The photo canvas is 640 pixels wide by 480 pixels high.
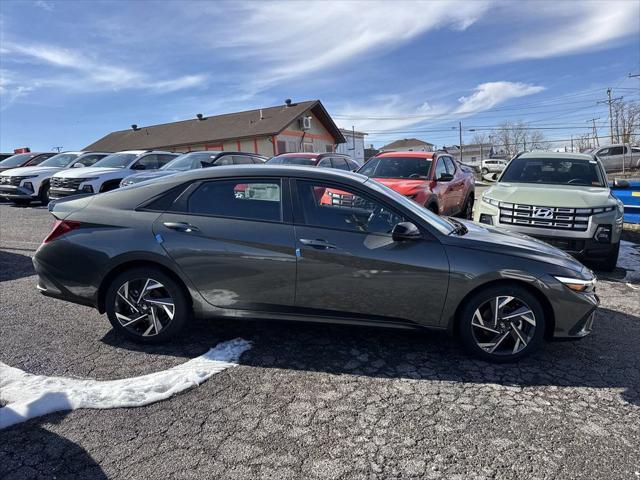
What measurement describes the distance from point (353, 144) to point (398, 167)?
117 feet

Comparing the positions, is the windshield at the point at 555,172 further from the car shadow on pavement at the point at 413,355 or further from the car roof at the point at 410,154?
the car shadow on pavement at the point at 413,355

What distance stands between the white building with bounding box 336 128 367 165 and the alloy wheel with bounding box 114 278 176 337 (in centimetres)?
3814

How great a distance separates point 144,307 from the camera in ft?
11.9

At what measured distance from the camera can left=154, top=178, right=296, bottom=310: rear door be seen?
11.4ft

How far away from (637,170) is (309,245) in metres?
34.2

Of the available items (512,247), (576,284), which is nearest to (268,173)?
(512,247)

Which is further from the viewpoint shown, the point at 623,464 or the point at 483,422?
the point at 483,422

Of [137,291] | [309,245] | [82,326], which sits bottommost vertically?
[82,326]

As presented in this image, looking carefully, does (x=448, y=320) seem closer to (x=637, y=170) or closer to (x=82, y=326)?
(x=82, y=326)

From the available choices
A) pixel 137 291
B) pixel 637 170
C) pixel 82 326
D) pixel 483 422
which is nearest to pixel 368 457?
pixel 483 422

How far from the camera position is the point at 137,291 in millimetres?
3619

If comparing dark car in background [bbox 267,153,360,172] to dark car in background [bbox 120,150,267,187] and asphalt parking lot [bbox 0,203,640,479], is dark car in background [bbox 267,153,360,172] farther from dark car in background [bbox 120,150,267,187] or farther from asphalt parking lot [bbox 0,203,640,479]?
asphalt parking lot [bbox 0,203,640,479]

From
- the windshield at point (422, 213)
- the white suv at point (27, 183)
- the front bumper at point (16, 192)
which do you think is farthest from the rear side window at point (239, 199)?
the front bumper at point (16, 192)

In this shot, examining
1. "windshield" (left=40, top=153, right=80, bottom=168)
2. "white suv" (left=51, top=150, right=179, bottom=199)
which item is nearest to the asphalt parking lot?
"white suv" (left=51, top=150, right=179, bottom=199)
